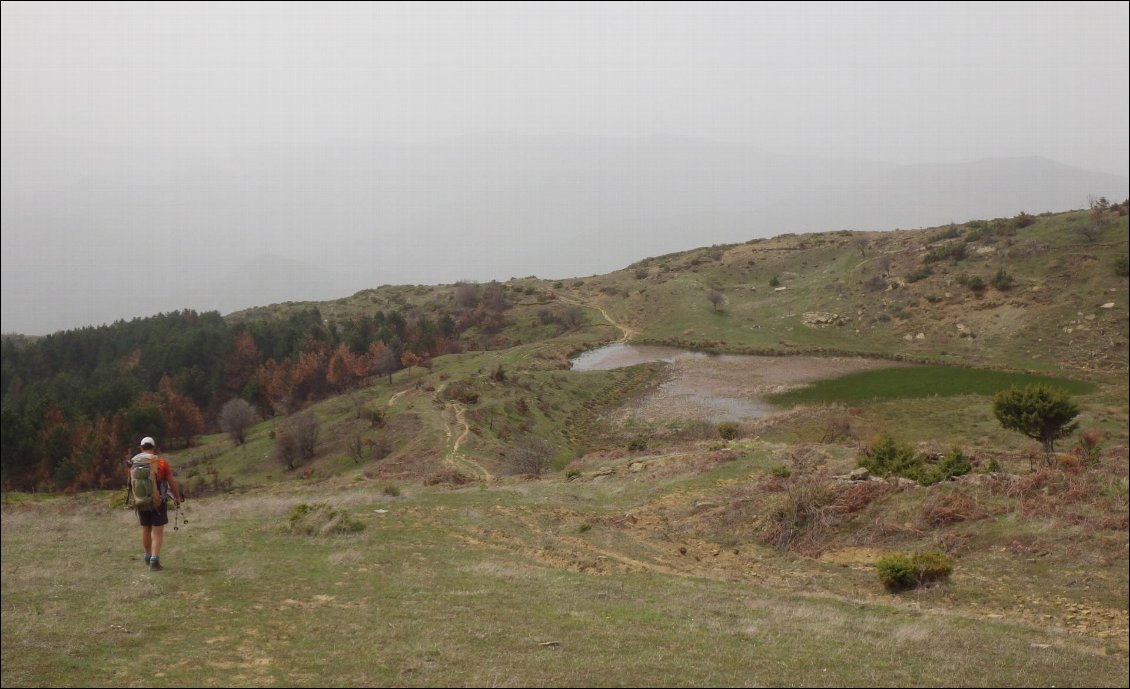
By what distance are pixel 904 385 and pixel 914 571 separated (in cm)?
2729

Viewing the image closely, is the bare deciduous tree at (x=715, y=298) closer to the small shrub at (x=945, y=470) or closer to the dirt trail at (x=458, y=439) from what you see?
the dirt trail at (x=458, y=439)

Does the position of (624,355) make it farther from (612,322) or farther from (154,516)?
(154,516)

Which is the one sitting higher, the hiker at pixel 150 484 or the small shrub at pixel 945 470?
the hiker at pixel 150 484

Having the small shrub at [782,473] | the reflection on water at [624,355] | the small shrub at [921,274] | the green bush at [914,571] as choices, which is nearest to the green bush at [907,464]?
the small shrub at [782,473]

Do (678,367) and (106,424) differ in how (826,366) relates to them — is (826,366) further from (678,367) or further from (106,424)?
(106,424)

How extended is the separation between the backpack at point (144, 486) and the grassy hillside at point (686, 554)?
56.7 inches

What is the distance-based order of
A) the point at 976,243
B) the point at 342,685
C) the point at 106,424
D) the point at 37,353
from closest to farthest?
the point at 342,685, the point at 976,243, the point at 106,424, the point at 37,353

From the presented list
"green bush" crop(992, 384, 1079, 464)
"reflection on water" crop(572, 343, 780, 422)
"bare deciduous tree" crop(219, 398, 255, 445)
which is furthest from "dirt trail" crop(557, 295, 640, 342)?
"green bush" crop(992, 384, 1079, 464)

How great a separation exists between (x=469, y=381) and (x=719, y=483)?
28263 mm

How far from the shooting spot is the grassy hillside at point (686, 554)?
336 inches

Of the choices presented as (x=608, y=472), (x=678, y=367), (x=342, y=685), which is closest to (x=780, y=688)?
(x=342, y=685)

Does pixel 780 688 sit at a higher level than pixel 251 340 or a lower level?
lower

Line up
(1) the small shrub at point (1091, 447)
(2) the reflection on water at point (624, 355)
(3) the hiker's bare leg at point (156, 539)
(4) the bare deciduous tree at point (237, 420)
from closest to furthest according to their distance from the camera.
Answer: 1. (3) the hiker's bare leg at point (156, 539)
2. (1) the small shrub at point (1091, 447)
3. (4) the bare deciduous tree at point (237, 420)
4. (2) the reflection on water at point (624, 355)

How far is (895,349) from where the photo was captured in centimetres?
4356
